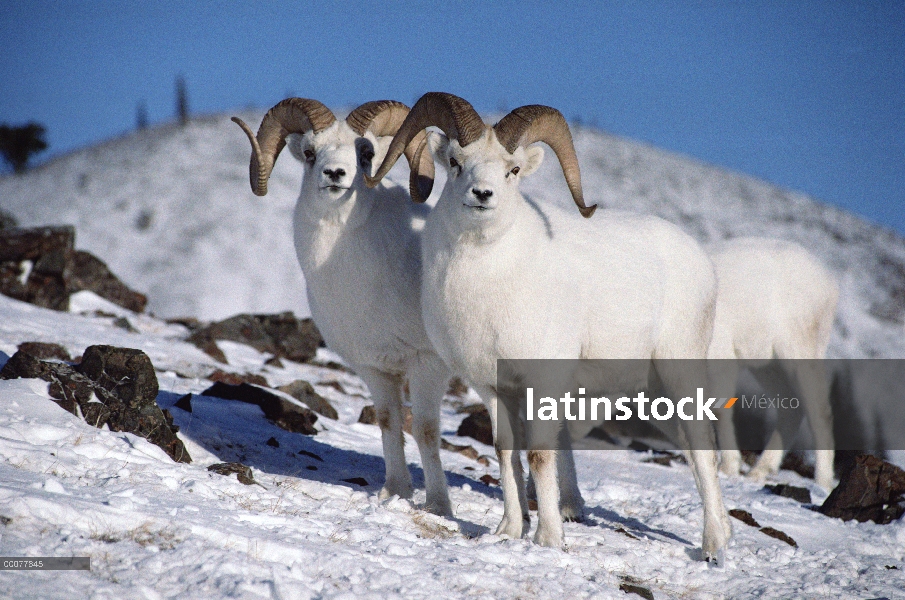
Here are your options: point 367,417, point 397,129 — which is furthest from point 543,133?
point 367,417

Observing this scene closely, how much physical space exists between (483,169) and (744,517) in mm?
5448

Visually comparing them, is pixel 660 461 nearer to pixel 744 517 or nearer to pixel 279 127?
pixel 744 517

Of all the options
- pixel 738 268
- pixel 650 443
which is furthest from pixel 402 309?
pixel 650 443

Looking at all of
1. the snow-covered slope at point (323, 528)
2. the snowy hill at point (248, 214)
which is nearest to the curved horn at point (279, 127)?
the snow-covered slope at point (323, 528)

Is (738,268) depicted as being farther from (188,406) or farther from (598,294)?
(188,406)

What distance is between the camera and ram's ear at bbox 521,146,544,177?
25.5 ft

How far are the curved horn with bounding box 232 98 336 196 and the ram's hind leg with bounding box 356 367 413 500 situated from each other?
2.32m

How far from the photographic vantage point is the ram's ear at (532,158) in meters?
7.78

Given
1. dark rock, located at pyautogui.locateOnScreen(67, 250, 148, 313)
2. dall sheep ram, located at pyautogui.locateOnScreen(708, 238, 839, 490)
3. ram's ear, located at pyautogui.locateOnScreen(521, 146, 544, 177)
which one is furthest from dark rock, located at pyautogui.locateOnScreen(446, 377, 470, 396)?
ram's ear, located at pyautogui.locateOnScreen(521, 146, 544, 177)

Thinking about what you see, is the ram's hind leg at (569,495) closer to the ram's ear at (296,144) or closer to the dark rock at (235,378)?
the ram's ear at (296,144)

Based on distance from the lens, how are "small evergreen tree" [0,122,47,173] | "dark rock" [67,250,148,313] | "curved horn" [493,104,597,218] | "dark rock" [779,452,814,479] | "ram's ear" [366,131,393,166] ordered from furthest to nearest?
"small evergreen tree" [0,122,47,173], "dark rock" [67,250,148,313], "dark rock" [779,452,814,479], "ram's ear" [366,131,393,166], "curved horn" [493,104,597,218]

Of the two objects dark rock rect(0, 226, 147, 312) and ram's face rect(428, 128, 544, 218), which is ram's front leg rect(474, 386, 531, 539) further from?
dark rock rect(0, 226, 147, 312)

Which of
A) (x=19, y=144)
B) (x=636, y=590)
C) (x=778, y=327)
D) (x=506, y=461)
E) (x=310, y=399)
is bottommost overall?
(x=636, y=590)

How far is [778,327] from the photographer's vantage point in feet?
45.3
